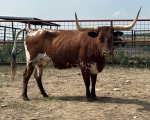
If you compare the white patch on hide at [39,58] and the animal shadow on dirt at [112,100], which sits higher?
the white patch on hide at [39,58]

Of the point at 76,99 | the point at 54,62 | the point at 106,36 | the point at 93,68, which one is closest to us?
the point at 106,36

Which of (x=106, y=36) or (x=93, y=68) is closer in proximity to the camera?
(x=106, y=36)

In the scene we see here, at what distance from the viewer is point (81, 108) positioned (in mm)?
5559

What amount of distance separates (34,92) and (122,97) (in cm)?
223

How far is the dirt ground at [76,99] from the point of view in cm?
509

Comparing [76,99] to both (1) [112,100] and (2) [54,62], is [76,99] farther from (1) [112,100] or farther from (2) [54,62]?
(2) [54,62]

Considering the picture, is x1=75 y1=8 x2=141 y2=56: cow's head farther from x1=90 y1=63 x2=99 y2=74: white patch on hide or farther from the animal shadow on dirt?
the animal shadow on dirt

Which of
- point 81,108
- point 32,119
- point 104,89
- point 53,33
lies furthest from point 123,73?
point 32,119

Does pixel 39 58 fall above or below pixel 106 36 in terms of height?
below

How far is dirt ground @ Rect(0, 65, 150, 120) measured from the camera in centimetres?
509

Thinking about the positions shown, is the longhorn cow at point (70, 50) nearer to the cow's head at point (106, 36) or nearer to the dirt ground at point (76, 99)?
the cow's head at point (106, 36)

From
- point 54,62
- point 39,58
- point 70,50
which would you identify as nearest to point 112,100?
point 70,50

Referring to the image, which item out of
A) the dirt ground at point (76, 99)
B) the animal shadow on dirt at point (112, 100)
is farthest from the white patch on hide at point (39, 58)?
the animal shadow on dirt at point (112, 100)

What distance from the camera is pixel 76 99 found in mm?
6363
